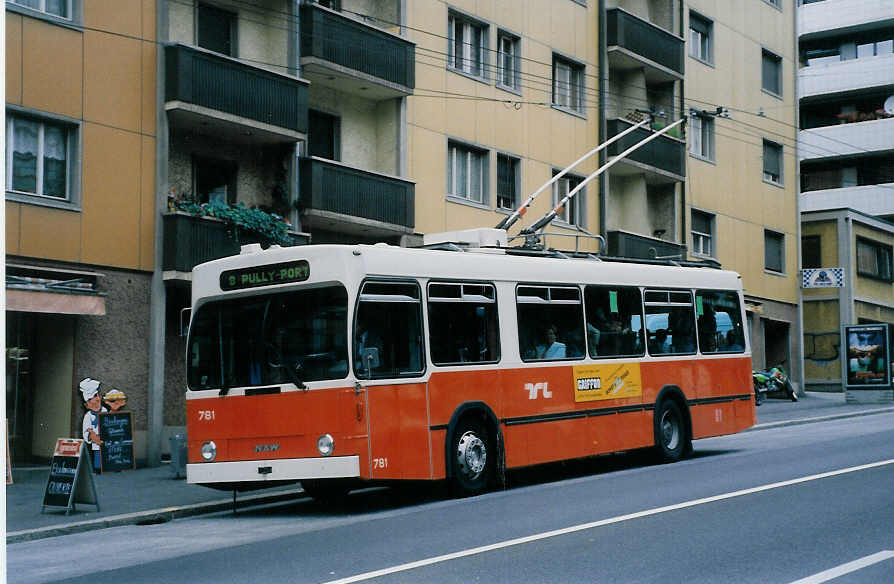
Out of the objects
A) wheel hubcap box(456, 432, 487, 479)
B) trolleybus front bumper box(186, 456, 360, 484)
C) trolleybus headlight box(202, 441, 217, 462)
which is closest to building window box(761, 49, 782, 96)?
wheel hubcap box(456, 432, 487, 479)

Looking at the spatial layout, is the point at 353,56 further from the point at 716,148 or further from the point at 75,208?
the point at 716,148

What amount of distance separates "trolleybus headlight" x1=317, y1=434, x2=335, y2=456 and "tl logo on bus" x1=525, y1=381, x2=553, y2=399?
337 centimetres

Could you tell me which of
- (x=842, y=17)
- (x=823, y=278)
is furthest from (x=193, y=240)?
(x=842, y=17)

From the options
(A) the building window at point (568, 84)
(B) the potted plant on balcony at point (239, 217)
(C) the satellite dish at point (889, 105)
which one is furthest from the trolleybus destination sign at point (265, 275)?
(C) the satellite dish at point (889, 105)

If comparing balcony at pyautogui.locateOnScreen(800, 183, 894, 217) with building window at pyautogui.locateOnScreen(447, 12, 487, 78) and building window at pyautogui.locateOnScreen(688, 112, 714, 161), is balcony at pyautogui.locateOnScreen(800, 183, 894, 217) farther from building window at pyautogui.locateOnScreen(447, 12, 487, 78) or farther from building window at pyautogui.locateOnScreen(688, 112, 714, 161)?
building window at pyautogui.locateOnScreen(447, 12, 487, 78)

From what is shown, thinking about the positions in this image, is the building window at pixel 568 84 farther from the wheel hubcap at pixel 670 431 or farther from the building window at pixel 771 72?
the wheel hubcap at pixel 670 431

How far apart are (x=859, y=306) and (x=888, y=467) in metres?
34.2

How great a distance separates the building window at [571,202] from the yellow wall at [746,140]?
5982mm

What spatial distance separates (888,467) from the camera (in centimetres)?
1412

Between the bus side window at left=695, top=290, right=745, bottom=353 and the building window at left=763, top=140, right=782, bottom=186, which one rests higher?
the building window at left=763, top=140, right=782, bottom=186

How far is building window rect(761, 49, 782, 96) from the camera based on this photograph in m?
43.0

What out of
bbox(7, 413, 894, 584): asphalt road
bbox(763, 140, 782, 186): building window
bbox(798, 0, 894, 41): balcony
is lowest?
bbox(7, 413, 894, 584): asphalt road

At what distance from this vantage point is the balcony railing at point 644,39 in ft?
109

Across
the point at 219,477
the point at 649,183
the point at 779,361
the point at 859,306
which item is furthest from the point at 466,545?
the point at 859,306
